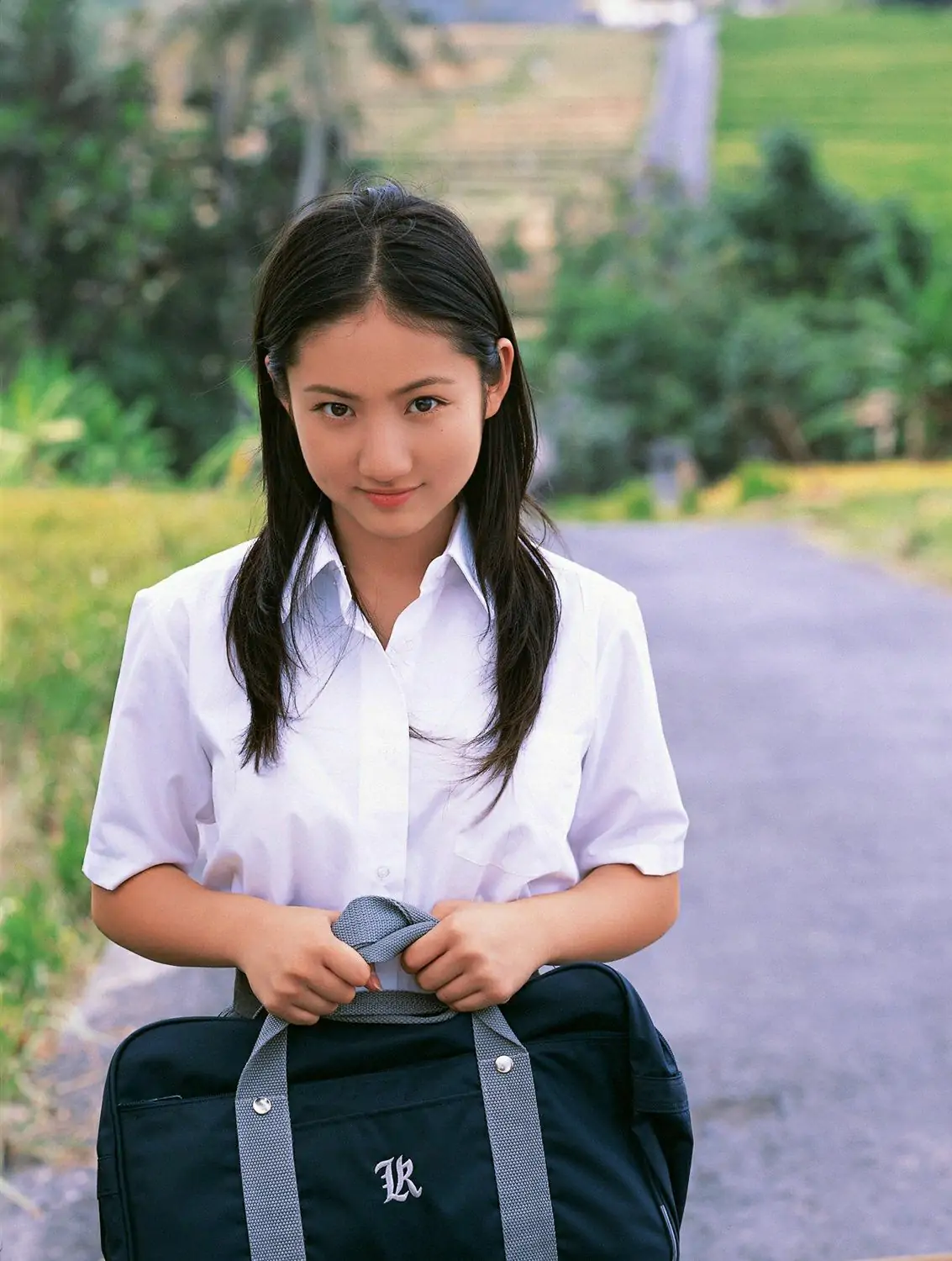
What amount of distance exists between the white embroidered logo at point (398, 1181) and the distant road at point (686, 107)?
47.6ft

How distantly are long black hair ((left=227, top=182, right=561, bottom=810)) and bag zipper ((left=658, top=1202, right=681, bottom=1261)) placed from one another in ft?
0.90

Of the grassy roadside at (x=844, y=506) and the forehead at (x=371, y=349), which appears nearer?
the forehead at (x=371, y=349)

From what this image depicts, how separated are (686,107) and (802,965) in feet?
46.7

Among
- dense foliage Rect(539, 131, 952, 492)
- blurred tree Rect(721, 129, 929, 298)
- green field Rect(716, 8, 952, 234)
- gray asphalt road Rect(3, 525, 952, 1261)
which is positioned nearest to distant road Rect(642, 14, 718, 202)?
green field Rect(716, 8, 952, 234)

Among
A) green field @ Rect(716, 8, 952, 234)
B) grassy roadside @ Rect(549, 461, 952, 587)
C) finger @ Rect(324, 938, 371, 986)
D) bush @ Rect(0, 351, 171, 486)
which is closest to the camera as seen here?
finger @ Rect(324, 938, 371, 986)

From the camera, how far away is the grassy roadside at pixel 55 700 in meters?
2.28

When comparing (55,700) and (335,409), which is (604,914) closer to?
(335,409)

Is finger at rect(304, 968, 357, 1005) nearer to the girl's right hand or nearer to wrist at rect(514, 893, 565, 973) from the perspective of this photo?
the girl's right hand

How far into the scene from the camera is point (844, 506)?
894 cm

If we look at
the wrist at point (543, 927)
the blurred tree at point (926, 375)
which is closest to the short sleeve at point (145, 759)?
the wrist at point (543, 927)

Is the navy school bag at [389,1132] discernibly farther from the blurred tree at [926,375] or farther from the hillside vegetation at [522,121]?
the hillside vegetation at [522,121]

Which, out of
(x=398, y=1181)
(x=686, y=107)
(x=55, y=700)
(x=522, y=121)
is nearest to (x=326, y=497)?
(x=398, y=1181)

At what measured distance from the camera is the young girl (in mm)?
1004

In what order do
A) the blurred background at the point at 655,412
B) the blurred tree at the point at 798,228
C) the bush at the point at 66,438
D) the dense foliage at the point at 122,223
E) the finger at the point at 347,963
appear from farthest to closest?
the blurred tree at the point at 798,228
the dense foliage at the point at 122,223
the bush at the point at 66,438
the blurred background at the point at 655,412
the finger at the point at 347,963
